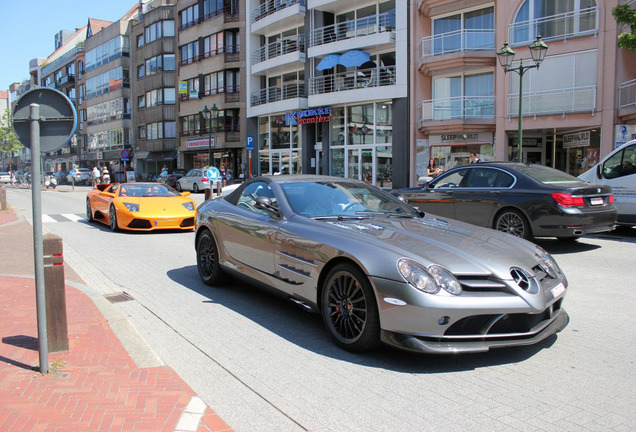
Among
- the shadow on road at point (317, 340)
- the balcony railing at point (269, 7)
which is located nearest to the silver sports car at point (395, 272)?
the shadow on road at point (317, 340)

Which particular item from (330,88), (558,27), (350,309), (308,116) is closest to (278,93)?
(308,116)

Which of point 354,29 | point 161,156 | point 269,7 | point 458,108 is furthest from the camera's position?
point 161,156

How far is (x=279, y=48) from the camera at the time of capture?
35281 mm

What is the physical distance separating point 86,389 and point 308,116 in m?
29.1

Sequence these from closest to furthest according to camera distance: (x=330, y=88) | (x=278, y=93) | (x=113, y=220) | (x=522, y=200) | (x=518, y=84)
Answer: (x=522, y=200) < (x=113, y=220) < (x=518, y=84) < (x=330, y=88) < (x=278, y=93)

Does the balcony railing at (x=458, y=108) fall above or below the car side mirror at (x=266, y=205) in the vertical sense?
above

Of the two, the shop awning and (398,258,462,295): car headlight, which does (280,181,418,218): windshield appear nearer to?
(398,258,462,295): car headlight

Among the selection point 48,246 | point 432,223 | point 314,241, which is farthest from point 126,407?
point 432,223

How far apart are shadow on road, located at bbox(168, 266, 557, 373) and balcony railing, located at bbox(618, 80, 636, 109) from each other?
19071 mm

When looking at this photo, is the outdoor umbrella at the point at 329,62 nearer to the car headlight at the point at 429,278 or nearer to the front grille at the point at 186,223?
the front grille at the point at 186,223

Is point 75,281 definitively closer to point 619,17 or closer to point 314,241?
point 314,241

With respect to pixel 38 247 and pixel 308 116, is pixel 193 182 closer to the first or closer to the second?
pixel 308 116

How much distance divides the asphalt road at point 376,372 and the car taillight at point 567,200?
2.49m

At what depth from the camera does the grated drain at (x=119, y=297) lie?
6.19m
